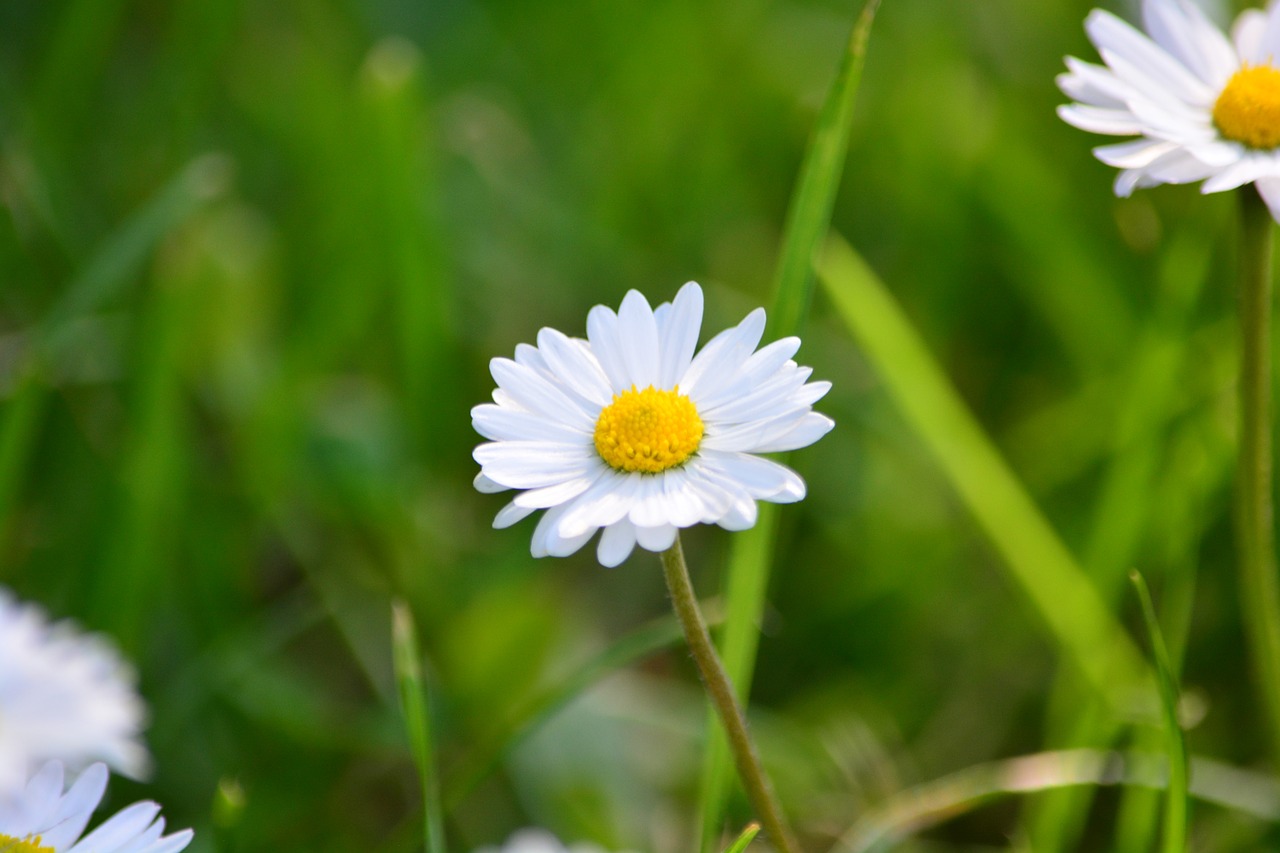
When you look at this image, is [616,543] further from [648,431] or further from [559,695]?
[559,695]

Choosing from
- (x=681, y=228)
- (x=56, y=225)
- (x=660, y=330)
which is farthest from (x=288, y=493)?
(x=660, y=330)

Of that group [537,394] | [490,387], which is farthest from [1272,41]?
[490,387]

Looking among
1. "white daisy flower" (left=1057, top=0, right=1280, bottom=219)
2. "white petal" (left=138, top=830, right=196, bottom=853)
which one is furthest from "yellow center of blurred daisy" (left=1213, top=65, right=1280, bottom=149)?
"white petal" (left=138, top=830, right=196, bottom=853)

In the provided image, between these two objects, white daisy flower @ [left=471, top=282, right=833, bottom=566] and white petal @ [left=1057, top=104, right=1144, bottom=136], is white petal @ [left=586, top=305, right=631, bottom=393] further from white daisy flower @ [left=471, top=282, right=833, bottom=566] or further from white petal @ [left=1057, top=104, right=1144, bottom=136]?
white petal @ [left=1057, top=104, right=1144, bottom=136]

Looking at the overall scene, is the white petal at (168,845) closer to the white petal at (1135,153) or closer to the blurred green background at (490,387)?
the blurred green background at (490,387)

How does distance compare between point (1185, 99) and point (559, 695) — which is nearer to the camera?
point (1185, 99)

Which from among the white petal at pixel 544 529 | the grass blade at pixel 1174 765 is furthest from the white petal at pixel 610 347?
the grass blade at pixel 1174 765

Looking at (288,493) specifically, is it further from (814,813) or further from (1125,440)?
(1125,440)
